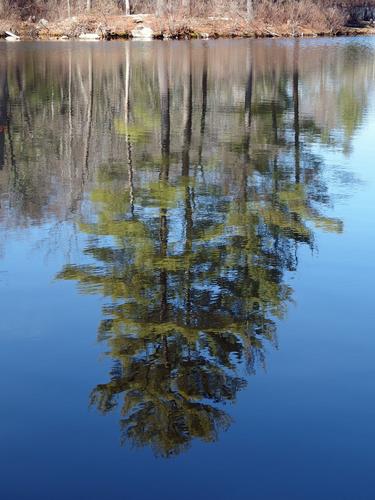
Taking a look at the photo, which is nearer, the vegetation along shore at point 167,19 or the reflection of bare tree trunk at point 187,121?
the reflection of bare tree trunk at point 187,121

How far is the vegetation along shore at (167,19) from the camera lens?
53.0 m

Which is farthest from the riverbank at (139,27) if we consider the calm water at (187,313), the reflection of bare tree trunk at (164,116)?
the calm water at (187,313)

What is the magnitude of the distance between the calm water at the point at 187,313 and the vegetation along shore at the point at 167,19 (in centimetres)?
3773

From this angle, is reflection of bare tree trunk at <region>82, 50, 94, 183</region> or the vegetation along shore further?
the vegetation along shore

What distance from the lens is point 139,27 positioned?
2089 inches

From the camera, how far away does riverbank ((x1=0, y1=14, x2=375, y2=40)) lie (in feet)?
Answer: 173

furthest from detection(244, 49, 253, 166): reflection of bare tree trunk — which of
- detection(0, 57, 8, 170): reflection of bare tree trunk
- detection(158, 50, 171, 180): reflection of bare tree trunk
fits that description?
detection(0, 57, 8, 170): reflection of bare tree trunk

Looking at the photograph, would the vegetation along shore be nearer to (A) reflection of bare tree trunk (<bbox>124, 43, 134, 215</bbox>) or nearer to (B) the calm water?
(A) reflection of bare tree trunk (<bbox>124, 43, 134, 215</bbox>)

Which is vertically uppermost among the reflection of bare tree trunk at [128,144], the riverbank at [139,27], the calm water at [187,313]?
the riverbank at [139,27]

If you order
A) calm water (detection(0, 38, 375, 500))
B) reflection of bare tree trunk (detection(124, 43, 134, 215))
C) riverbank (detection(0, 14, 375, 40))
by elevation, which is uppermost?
riverbank (detection(0, 14, 375, 40))

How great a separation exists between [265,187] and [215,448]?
726 centimetres

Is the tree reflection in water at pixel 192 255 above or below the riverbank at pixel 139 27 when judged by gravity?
below

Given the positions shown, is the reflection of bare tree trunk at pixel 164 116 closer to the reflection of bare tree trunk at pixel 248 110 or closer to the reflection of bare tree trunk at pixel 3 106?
the reflection of bare tree trunk at pixel 248 110

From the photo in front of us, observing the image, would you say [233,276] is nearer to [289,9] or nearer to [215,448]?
[215,448]
